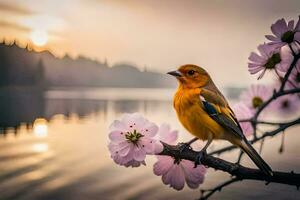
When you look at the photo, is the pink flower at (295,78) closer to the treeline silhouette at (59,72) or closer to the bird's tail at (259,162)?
the bird's tail at (259,162)

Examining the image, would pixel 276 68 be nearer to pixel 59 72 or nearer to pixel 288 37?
pixel 288 37

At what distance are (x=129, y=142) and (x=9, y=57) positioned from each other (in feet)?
1.84

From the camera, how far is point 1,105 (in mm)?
1032

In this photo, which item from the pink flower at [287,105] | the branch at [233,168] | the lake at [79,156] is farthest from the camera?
the lake at [79,156]

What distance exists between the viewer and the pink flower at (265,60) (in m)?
0.58

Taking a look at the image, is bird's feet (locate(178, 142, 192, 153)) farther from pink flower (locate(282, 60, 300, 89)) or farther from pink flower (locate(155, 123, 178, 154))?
pink flower (locate(282, 60, 300, 89))

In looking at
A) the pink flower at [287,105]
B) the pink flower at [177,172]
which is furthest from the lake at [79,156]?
the pink flower at [177,172]

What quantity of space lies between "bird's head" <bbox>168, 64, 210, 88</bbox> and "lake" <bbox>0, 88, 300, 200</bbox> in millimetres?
361

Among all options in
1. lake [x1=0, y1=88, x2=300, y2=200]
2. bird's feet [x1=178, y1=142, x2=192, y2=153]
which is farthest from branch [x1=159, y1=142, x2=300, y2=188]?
lake [x1=0, y1=88, x2=300, y2=200]

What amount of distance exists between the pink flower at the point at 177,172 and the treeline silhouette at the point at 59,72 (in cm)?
39

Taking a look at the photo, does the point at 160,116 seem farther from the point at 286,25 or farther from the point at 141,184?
the point at 286,25

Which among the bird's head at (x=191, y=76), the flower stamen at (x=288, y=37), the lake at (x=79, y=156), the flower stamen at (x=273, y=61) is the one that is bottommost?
the lake at (x=79, y=156)

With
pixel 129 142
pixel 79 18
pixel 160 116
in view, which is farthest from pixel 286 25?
pixel 79 18

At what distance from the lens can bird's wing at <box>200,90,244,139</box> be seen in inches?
21.4
